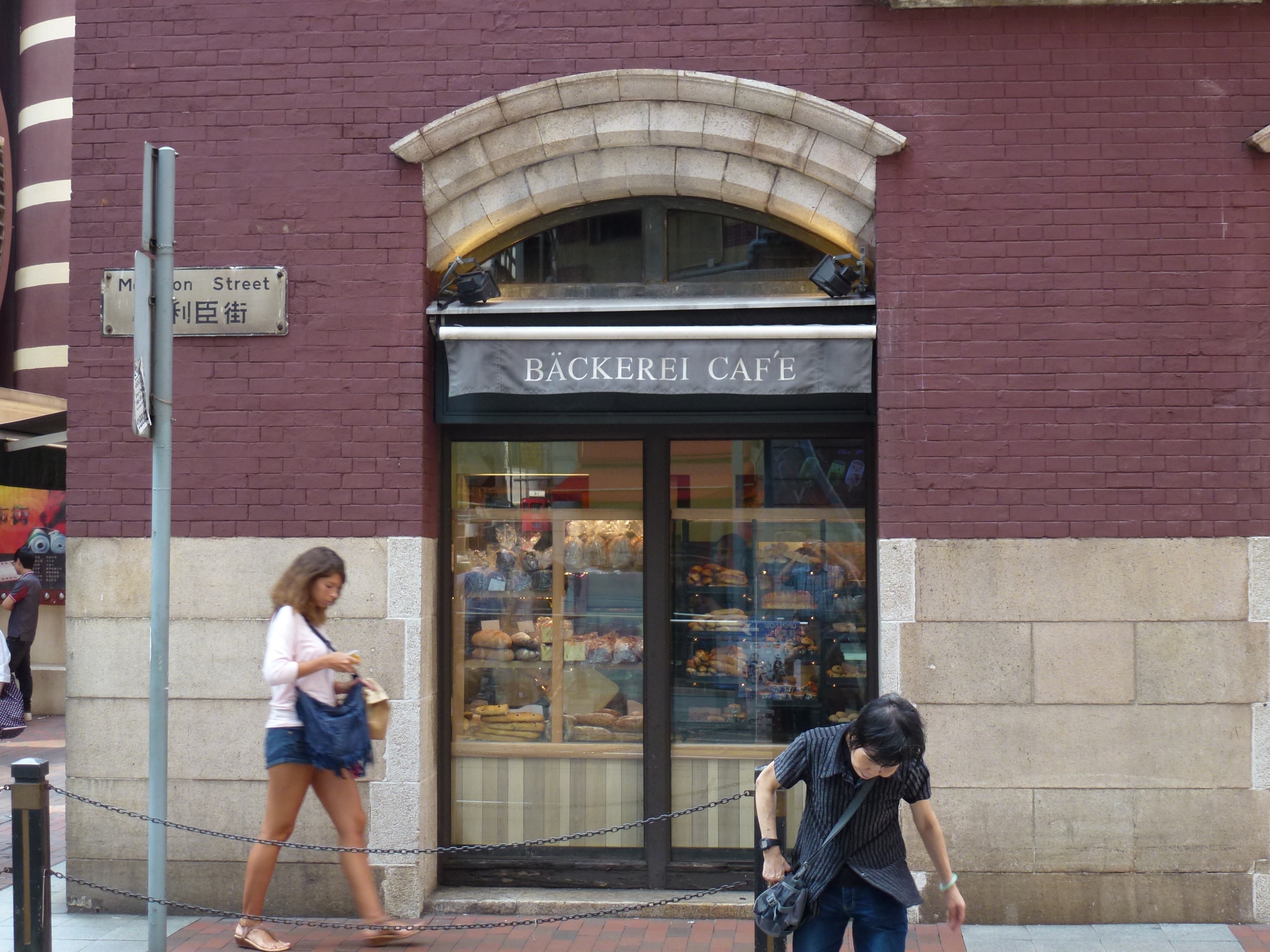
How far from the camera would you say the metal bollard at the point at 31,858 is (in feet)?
17.0

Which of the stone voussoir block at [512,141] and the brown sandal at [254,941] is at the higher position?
the stone voussoir block at [512,141]

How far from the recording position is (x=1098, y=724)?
249 inches

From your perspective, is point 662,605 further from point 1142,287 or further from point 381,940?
point 1142,287

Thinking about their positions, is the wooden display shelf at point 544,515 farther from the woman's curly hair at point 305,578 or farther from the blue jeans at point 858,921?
the blue jeans at point 858,921

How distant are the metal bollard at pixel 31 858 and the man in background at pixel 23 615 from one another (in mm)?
9118

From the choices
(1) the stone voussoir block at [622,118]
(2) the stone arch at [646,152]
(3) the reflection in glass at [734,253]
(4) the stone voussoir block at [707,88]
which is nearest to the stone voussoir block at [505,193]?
(2) the stone arch at [646,152]

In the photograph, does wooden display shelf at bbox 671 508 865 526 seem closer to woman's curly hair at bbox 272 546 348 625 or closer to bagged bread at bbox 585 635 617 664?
bagged bread at bbox 585 635 617 664

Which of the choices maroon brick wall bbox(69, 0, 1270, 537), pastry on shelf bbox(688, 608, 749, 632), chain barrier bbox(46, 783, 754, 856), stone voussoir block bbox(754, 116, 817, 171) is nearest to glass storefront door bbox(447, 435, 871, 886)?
pastry on shelf bbox(688, 608, 749, 632)

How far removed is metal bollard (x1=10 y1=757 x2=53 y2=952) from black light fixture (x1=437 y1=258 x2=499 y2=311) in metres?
3.08

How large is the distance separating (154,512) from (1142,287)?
498 centimetres

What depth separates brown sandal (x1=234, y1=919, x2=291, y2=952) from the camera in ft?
19.1

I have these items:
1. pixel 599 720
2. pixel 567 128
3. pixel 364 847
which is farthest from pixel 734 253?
pixel 364 847

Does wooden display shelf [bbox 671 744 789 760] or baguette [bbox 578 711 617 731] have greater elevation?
baguette [bbox 578 711 617 731]

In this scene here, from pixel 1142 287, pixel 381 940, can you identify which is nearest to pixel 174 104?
pixel 381 940
